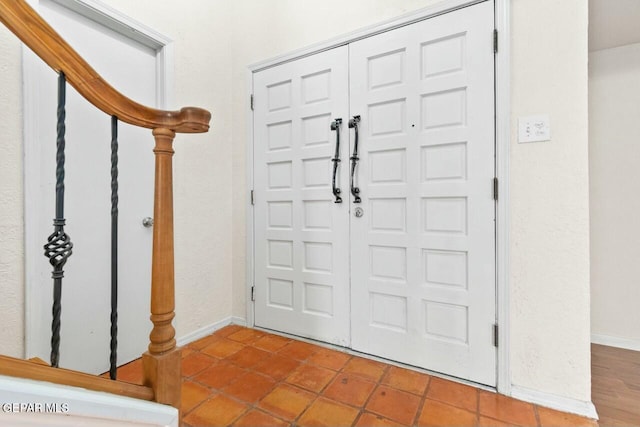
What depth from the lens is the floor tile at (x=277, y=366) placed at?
173 cm

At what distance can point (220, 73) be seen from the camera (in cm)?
237

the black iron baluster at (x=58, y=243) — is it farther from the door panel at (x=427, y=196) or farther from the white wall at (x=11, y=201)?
the door panel at (x=427, y=196)

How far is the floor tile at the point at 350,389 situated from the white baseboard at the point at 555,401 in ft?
2.40

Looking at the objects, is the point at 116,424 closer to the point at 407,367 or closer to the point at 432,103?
the point at 407,367

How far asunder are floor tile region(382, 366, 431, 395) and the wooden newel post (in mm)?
1147

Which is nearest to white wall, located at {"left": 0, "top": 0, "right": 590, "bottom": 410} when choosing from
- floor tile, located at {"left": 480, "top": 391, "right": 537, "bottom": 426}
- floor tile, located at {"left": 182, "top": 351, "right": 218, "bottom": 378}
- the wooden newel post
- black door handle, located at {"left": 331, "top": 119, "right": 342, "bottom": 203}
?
floor tile, located at {"left": 480, "top": 391, "right": 537, "bottom": 426}

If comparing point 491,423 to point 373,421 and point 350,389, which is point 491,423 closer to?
point 373,421

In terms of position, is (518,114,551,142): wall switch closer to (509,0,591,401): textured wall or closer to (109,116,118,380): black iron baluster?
(509,0,591,401): textured wall

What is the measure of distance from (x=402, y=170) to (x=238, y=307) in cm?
169

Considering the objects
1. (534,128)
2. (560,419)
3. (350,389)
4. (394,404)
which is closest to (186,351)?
(350,389)

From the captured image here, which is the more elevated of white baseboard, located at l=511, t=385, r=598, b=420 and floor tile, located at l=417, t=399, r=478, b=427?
white baseboard, located at l=511, t=385, r=598, b=420

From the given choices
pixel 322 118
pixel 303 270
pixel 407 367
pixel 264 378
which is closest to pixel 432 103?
pixel 322 118

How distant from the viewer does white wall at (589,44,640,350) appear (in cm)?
212

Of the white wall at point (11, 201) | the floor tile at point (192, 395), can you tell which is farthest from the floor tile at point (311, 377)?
the white wall at point (11, 201)
